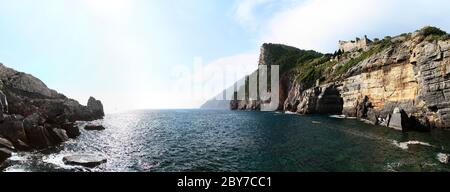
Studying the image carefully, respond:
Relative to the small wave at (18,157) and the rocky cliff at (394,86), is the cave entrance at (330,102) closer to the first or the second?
the rocky cliff at (394,86)

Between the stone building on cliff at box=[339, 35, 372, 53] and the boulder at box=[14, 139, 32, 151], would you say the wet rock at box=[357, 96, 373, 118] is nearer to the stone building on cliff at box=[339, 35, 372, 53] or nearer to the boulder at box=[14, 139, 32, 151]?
the stone building on cliff at box=[339, 35, 372, 53]

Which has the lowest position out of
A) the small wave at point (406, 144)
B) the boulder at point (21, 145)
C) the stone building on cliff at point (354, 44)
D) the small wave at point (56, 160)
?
the small wave at point (56, 160)

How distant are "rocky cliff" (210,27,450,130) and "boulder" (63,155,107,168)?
187ft

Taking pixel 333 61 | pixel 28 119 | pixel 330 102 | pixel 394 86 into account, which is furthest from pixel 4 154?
pixel 333 61

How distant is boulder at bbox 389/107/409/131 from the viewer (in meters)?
58.2

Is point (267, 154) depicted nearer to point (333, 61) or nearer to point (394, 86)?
point (394, 86)

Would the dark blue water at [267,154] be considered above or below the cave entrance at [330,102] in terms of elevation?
below

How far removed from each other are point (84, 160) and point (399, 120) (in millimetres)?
59001

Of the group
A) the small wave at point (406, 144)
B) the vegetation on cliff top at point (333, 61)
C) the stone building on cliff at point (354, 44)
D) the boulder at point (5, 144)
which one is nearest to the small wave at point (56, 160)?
the boulder at point (5, 144)

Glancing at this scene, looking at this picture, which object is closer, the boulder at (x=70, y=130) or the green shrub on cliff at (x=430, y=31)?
the boulder at (x=70, y=130)

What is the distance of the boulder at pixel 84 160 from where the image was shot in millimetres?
31141

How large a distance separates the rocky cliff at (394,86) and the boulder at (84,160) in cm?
5701
